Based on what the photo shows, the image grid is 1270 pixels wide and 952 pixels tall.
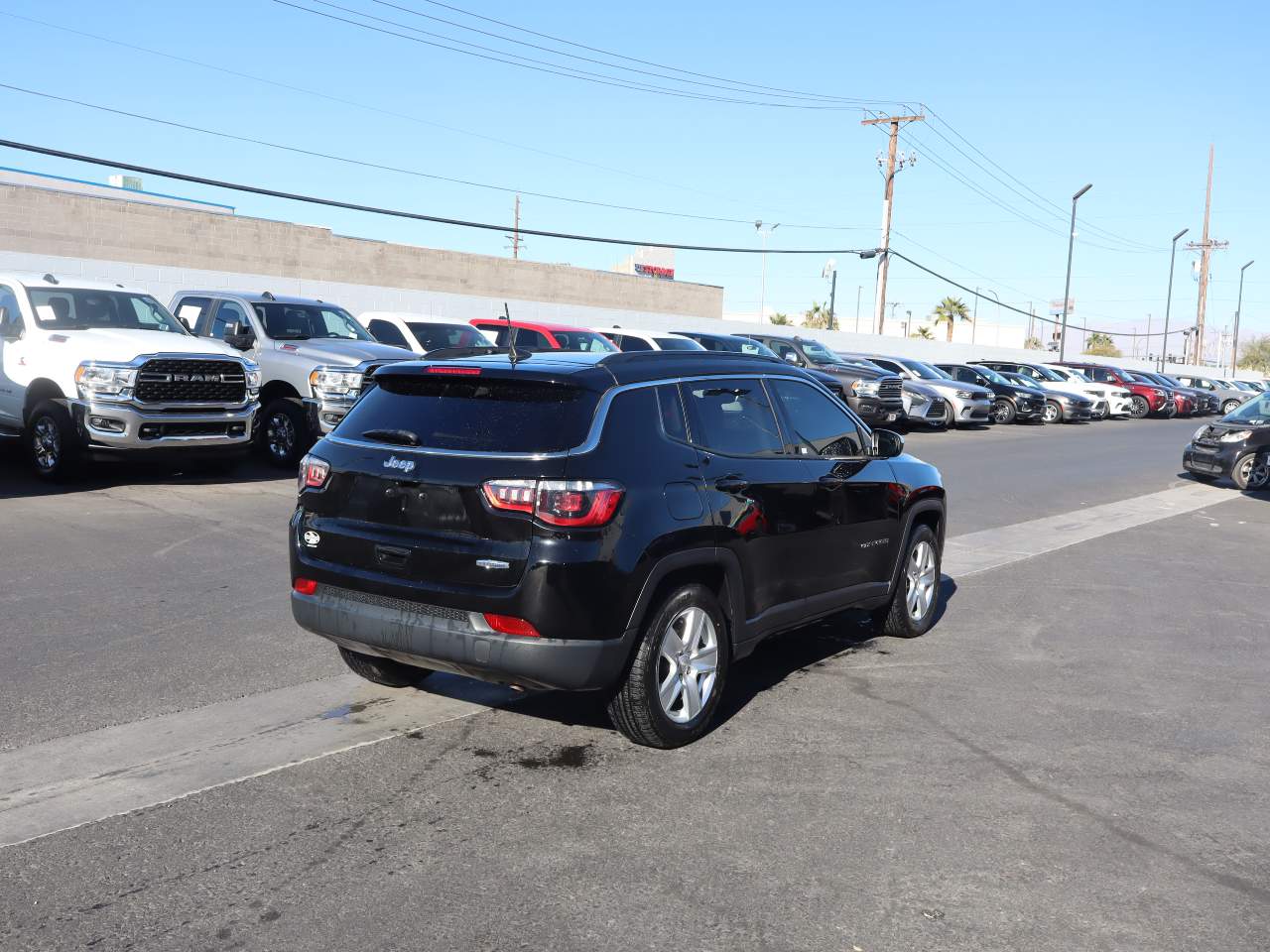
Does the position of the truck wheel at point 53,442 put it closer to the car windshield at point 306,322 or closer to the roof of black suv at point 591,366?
the car windshield at point 306,322

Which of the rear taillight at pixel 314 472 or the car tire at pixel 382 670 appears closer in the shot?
the rear taillight at pixel 314 472

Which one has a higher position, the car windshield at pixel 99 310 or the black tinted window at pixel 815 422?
the car windshield at pixel 99 310

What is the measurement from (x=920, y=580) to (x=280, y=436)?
9538 mm

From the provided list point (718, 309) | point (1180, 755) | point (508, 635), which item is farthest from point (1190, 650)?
point (718, 309)

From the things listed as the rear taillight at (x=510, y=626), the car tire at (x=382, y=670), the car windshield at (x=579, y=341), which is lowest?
the car tire at (x=382, y=670)

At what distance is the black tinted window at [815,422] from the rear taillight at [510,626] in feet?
6.74

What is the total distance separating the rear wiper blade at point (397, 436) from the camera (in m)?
5.28

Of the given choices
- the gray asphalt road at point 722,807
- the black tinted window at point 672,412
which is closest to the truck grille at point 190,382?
the gray asphalt road at point 722,807

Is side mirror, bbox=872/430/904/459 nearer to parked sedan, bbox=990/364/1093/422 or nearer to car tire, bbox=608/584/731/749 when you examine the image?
car tire, bbox=608/584/731/749

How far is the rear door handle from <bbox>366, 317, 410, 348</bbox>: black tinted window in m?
13.5

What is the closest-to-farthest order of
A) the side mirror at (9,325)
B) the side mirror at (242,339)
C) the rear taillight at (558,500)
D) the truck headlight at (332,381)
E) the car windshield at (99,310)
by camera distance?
1. the rear taillight at (558,500)
2. the side mirror at (9,325)
3. the car windshield at (99,310)
4. the side mirror at (242,339)
5. the truck headlight at (332,381)

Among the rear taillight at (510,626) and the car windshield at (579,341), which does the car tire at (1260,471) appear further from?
the rear taillight at (510,626)

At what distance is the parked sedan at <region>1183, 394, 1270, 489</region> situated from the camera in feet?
60.2

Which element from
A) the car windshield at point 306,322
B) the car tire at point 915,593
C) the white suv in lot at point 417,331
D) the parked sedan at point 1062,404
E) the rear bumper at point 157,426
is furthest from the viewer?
the parked sedan at point 1062,404
